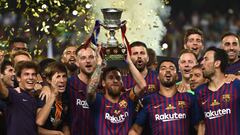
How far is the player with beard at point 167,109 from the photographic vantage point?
753 centimetres

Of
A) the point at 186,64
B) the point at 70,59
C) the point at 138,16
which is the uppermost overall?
the point at 138,16

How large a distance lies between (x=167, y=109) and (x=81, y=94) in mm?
1011

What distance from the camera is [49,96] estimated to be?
24.6ft

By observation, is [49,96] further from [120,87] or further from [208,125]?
[208,125]

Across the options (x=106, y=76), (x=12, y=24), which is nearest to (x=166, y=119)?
(x=106, y=76)

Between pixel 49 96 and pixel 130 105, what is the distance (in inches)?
34.6

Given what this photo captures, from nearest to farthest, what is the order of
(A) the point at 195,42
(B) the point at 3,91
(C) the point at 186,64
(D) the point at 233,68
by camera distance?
(B) the point at 3,91 < (C) the point at 186,64 < (D) the point at 233,68 < (A) the point at 195,42

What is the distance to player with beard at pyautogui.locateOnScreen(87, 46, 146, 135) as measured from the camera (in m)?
7.56

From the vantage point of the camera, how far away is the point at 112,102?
770 cm

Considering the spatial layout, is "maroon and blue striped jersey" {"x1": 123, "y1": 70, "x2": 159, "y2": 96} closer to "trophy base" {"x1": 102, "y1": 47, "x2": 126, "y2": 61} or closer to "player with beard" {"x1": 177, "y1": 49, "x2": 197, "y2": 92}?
"player with beard" {"x1": 177, "y1": 49, "x2": 197, "y2": 92}

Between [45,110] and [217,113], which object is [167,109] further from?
[45,110]

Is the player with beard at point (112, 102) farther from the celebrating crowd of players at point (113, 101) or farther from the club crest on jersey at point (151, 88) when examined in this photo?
the club crest on jersey at point (151, 88)

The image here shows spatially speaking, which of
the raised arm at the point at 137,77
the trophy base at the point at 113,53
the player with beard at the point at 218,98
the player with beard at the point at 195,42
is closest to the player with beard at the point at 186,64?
the player with beard at the point at 218,98

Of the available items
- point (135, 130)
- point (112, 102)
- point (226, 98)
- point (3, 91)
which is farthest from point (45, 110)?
point (226, 98)
